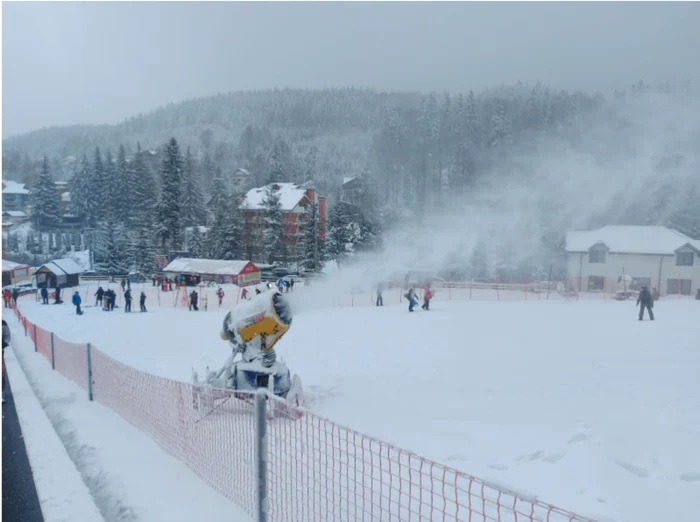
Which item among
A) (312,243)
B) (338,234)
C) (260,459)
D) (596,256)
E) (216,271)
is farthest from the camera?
(338,234)

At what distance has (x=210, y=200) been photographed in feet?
122

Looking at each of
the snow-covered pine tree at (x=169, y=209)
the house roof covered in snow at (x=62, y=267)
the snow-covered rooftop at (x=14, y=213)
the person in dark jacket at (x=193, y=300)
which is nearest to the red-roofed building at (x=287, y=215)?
the snow-covered pine tree at (x=169, y=209)

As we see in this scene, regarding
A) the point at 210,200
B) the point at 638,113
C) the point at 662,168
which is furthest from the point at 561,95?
→ the point at 210,200

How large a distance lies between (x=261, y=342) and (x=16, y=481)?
362 centimetres

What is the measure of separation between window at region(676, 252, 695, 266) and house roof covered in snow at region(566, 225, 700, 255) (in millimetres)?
373

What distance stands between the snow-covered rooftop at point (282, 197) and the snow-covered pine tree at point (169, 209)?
503 centimetres

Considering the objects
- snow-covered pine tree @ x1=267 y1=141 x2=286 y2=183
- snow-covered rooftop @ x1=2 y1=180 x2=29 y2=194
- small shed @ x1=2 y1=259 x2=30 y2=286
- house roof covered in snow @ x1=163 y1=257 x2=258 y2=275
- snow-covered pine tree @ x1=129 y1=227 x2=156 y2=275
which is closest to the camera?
house roof covered in snow @ x1=163 y1=257 x2=258 y2=275

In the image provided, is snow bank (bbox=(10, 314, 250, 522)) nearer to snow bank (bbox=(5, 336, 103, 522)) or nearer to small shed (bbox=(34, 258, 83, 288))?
snow bank (bbox=(5, 336, 103, 522))

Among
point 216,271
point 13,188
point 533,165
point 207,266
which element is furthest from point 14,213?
point 533,165

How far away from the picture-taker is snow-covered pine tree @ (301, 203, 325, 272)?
29.8 meters

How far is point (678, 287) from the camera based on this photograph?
2783 centimetres

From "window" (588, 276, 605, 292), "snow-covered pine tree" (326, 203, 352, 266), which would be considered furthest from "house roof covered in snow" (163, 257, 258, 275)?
"window" (588, 276, 605, 292)

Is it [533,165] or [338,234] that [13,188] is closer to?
[338,234]

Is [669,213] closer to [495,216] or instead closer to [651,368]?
[495,216]
